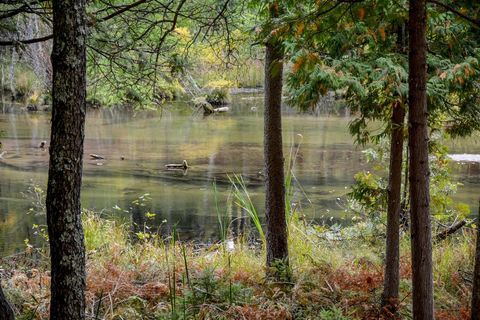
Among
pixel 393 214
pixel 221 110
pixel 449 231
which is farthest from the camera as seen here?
pixel 221 110

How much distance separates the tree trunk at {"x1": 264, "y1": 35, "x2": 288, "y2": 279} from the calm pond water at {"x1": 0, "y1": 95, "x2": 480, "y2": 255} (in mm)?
1551

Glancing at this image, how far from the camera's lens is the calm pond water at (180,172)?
12898 mm

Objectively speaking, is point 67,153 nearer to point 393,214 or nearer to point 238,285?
point 238,285

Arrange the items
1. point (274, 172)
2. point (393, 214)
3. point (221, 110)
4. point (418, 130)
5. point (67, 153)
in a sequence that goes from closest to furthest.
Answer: point (67, 153) → point (418, 130) → point (393, 214) → point (274, 172) → point (221, 110)

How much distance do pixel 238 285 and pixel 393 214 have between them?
1.48 meters

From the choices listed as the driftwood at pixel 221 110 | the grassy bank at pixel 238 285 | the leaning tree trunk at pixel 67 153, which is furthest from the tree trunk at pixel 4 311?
the driftwood at pixel 221 110

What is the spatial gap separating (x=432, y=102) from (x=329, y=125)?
80.9ft

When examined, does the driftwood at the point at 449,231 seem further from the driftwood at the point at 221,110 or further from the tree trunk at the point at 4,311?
the driftwood at the point at 221,110

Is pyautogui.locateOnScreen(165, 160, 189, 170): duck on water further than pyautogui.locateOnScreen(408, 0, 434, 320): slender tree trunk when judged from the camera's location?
Yes

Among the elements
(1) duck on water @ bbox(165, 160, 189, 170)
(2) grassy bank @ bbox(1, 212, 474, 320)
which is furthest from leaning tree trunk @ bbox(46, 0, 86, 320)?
(1) duck on water @ bbox(165, 160, 189, 170)

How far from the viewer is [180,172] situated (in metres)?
17.9

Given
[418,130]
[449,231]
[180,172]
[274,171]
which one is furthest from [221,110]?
[418,130]

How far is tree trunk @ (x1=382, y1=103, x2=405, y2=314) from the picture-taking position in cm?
459

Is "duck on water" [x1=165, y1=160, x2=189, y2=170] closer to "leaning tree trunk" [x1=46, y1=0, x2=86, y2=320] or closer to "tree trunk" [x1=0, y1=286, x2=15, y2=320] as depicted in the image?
"tree trunk" [x1=0, y1=286, x2=15, y2=320]
